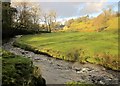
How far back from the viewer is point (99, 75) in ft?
86.0

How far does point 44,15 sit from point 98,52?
7395cm

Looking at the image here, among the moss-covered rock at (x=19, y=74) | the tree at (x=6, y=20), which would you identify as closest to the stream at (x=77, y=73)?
the moss-covered rock at (x=19, y=74)

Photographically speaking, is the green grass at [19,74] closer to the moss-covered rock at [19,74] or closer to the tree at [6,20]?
the moss-covered rock at [19,74]

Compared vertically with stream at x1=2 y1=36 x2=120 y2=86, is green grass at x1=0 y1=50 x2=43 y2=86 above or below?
above

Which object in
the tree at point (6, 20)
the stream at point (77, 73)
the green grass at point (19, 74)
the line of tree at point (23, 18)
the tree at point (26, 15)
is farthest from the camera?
the tree at point (26, 15)

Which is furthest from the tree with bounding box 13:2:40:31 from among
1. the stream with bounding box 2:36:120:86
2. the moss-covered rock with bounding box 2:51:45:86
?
the moss-covered rock with bounding box 2:51:45:86

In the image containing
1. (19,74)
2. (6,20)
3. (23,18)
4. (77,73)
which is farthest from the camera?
(23,18)

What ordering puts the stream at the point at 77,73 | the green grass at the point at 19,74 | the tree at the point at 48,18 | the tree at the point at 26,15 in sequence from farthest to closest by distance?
the tree at the point at 48,18, the tree at the point at 26,15, the stream at the point at 77,73, the green grass at the point at 19,74

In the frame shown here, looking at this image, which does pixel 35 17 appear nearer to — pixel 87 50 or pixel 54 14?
pixel 54 14

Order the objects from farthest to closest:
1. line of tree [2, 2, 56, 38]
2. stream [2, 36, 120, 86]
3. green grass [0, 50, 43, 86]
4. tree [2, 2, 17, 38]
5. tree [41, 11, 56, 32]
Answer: tree [41, 11, 56, 32], line of tree [2, 2, 56, 38], tree [2, 2, 17, 38], stream [2, 36, 120, 86], green grass [0, 50, 43, 86]

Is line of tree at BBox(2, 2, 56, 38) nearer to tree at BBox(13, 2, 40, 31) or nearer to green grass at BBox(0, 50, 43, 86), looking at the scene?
tree at BBox(13, 2, 40, 31)

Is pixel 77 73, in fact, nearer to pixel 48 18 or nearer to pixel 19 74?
pixel 19 74

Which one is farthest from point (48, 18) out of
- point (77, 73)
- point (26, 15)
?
point (77, 73)

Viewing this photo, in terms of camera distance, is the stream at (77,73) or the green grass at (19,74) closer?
the green grass at (19,74)
